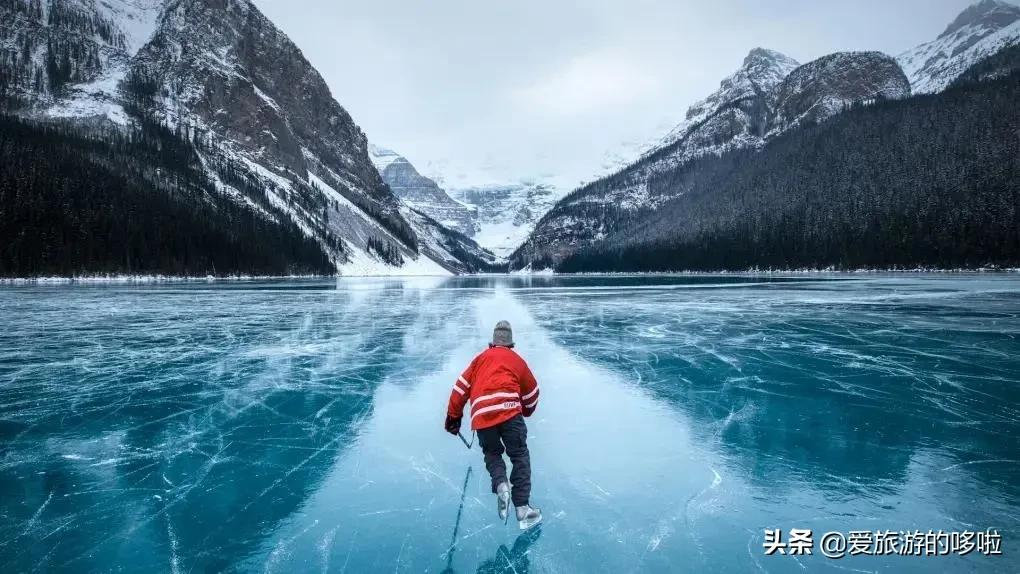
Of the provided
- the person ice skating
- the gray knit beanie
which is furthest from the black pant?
the gray knit beanie

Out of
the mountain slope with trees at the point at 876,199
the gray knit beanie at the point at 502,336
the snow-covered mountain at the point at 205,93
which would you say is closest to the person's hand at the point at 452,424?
A: the gray knit beanie at the point at 502,336

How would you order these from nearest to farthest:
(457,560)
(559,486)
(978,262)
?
1. (457,560)
2. (559,486)
3. (978,262)

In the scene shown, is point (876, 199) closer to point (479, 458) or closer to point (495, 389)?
point (479, 458)

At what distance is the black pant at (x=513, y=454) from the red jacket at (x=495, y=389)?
0.13 m

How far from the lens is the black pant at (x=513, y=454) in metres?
5.00

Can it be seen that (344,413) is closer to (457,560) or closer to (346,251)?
(457,560)

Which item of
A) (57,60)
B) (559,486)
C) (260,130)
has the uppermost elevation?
(57,60)

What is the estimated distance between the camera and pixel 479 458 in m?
7.00

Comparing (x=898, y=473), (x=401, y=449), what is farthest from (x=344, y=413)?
(x=898, y=473)

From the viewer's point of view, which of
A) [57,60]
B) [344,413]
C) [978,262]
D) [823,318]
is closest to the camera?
[344,413]

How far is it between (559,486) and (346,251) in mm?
149483

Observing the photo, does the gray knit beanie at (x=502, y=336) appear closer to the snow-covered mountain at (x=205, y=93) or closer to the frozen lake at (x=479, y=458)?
the frozen lake at (x=479, y=458)

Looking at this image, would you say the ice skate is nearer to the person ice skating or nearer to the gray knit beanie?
the person ice skating

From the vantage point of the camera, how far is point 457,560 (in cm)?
434
